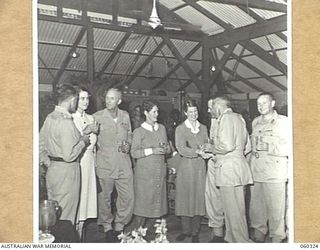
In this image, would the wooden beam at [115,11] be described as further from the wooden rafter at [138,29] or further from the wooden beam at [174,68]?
the wooden beam at [174,68]

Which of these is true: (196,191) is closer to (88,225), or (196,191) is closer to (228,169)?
(228,169)

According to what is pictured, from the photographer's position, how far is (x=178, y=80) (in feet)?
4.48

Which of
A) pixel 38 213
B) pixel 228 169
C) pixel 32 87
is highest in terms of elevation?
pixel 32 87

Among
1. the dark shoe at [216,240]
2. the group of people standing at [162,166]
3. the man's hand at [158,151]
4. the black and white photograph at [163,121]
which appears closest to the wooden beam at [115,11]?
the black and white photograph at [163,121]

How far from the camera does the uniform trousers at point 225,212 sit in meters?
1.40

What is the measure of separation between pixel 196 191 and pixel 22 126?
1.89ft

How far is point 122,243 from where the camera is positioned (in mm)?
1375

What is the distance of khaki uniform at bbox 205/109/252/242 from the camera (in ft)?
4.59

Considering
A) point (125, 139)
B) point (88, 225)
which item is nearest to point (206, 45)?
point (125, 139)

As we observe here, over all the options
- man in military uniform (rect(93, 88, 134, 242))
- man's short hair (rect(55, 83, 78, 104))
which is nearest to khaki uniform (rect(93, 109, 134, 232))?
man in military uniform (rect(93, 88, 134, 242))

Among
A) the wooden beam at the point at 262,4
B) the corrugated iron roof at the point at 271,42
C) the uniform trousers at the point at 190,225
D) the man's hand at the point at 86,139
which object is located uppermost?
the wooden beam at the point at 262,4

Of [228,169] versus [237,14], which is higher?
[237,14]

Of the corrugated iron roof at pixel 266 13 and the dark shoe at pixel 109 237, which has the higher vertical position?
the corrugated iron roof at pixel 266 13

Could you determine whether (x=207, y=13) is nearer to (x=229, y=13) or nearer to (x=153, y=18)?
(x=229, y=13)
